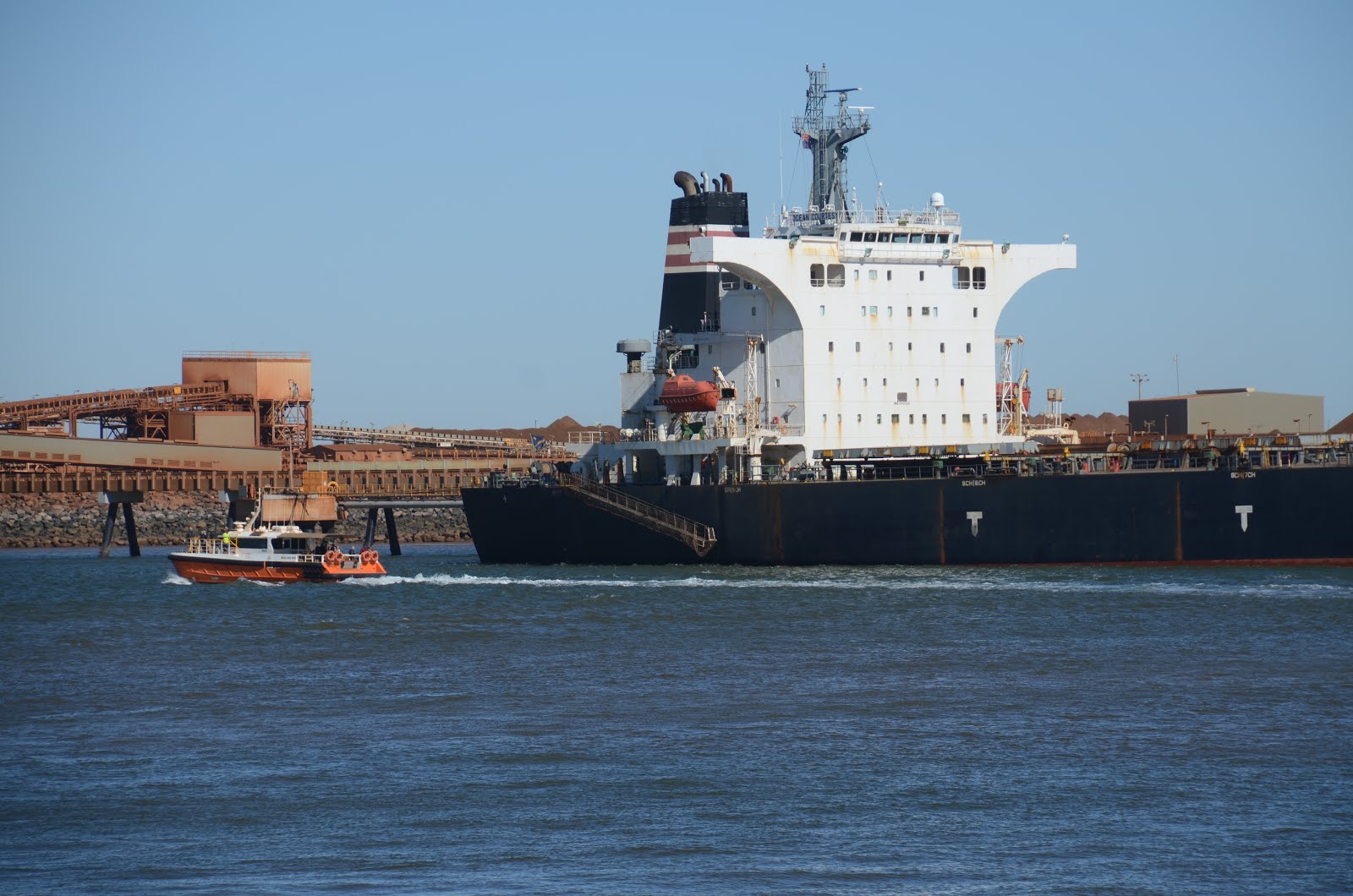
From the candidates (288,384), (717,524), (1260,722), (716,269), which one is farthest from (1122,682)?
(288,384)

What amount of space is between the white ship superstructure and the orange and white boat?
9.02 m

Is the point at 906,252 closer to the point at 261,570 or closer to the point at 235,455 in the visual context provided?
the point at 261,570

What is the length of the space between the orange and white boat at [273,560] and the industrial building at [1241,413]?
29.4 meters

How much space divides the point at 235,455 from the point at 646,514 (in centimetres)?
2979

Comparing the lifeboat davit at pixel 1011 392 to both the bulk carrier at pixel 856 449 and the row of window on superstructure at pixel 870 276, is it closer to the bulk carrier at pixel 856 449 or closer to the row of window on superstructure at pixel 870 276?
the bulk carrier at pixel 856 449

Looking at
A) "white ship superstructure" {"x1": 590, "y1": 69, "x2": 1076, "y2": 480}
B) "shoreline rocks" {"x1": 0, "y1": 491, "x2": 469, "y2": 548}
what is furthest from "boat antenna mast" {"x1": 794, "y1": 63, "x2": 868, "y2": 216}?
"shoreline rocks" {"x1": 0, "y1": 491, "x2": 469, "y2": 548}

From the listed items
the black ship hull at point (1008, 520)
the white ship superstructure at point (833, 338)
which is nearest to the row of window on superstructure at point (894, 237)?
the white ship superstructure at point (833, 338)

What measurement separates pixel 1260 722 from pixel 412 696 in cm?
1157

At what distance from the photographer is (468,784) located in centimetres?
1823

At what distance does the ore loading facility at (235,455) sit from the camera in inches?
2494

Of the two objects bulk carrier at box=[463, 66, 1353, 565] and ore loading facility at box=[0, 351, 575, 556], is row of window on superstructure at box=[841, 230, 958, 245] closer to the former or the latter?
bulk carrier at box=[463, 66, 1353, 565]

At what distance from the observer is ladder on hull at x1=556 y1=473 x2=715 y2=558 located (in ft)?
149

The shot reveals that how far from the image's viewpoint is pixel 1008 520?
42094 mm

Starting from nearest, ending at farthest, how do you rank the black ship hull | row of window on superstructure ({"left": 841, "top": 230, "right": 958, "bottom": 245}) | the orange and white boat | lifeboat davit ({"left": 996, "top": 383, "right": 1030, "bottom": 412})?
1. the black ship hull
2. the orange and white boat
3. row of window on superstructure ({"left": 841, "top": 230, "right": 958, "bottom": 245})
4. lifeboat davit ({"left": 996, "top": 383, "right": 1030, "bottom": 412})
